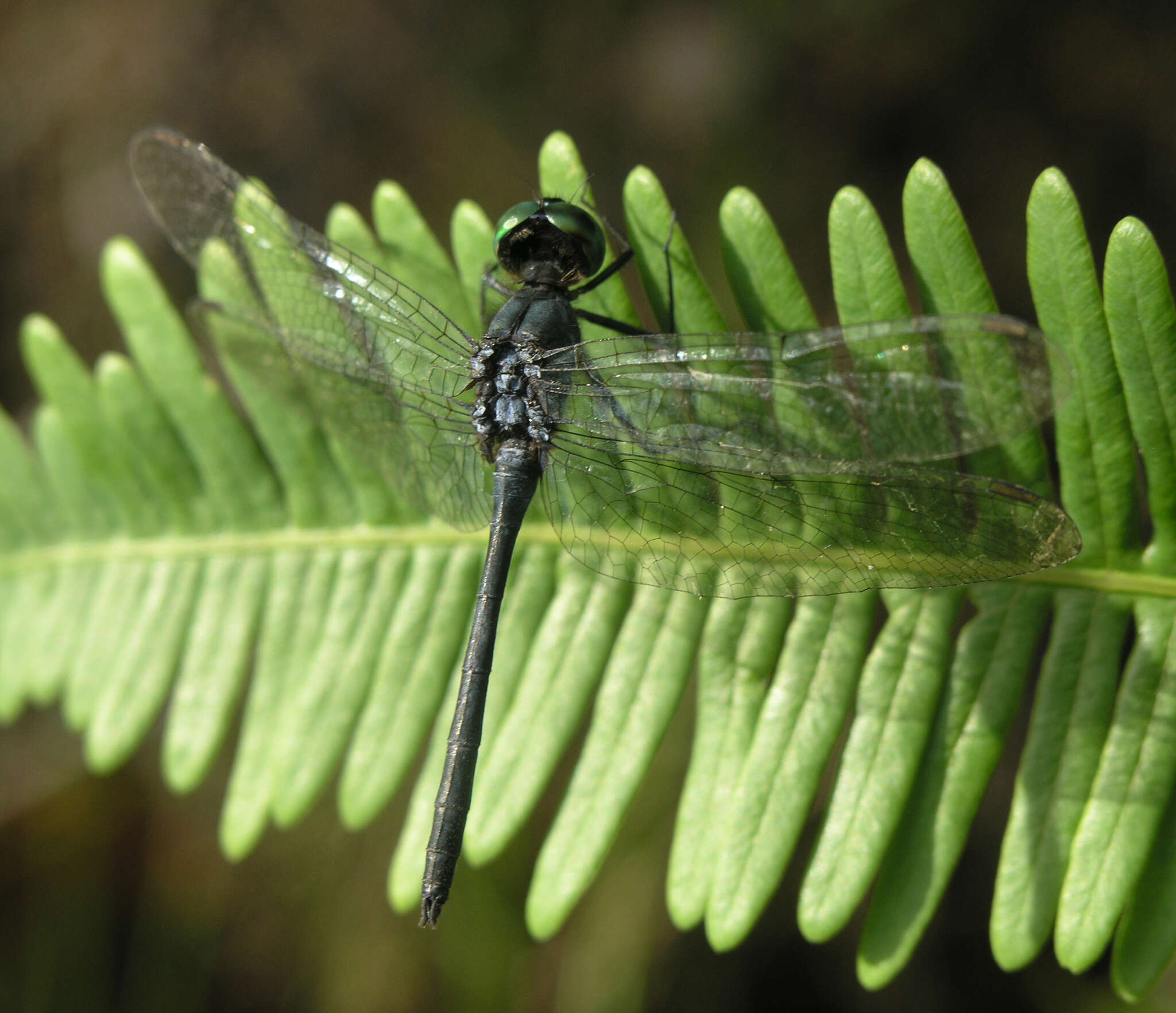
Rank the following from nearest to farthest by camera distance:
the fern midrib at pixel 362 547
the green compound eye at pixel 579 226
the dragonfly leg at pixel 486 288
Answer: the fern midrib at pixel 362 547, the green compound eye at pixel 579 226, the dragonfly leg at pixel 486 288

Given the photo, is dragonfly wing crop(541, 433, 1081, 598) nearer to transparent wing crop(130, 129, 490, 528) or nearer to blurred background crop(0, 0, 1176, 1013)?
transparent wing crop(130, 129, 490, 528)

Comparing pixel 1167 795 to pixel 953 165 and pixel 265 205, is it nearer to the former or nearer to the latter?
pixel 265 205

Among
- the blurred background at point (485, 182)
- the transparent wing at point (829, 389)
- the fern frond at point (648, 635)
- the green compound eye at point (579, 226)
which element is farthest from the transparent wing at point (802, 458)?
the blurred background at point (485, 182)

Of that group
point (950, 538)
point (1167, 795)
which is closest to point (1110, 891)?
point (1167, 795)

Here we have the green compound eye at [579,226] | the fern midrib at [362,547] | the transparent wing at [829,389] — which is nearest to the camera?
the transparent wing at [829,389]

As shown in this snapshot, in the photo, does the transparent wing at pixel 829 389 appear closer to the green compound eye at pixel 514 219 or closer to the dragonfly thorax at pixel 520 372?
the dragonfly thorax at pixel 520 372

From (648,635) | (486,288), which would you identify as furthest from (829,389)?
(486,288)

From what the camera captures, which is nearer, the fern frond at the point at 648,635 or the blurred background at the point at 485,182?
the fern frond at the point at 648,635
